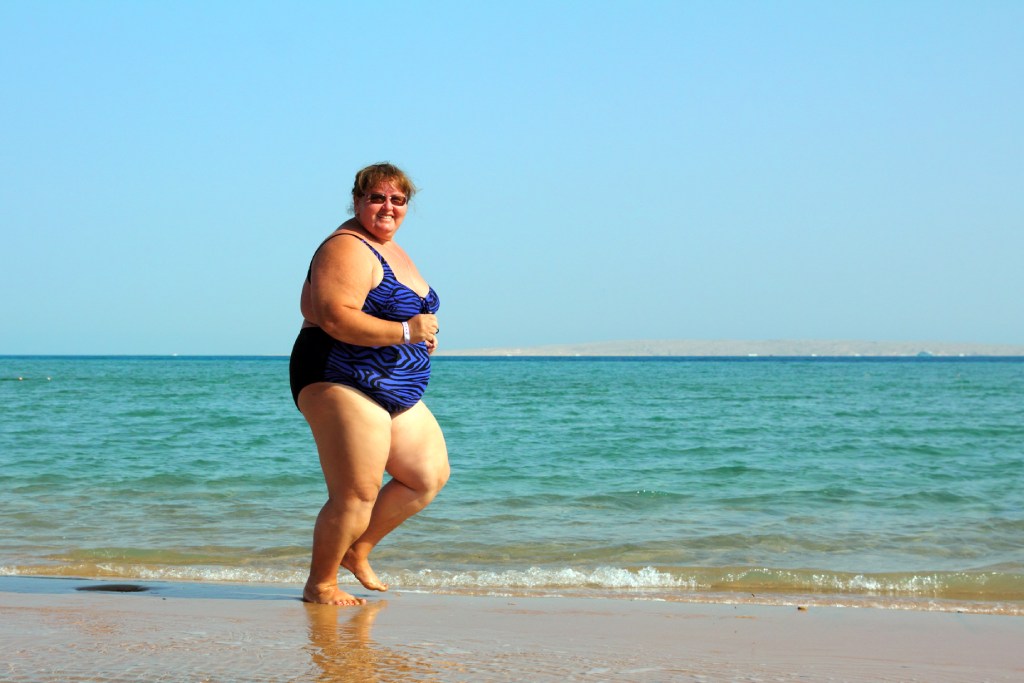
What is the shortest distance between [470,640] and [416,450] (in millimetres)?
895

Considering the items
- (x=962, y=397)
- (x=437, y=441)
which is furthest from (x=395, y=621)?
(x=962, y=397)

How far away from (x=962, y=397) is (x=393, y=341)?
98.6ft

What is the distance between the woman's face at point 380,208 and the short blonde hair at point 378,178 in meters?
0.02

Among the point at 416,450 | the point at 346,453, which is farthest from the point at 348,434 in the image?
the point at 416,450

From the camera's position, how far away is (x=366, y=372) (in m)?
3.80

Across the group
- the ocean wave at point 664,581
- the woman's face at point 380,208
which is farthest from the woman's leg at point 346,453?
the ocean wave at point 664,581

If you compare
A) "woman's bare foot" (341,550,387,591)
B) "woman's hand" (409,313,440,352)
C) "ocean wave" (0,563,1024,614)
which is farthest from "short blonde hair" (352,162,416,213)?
"ocean wave" (0,563,1024,614)

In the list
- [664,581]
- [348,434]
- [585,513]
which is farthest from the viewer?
[585,513]

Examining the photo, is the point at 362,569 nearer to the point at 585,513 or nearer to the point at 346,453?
the point at 346,453

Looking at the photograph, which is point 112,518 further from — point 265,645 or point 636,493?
point 265,645

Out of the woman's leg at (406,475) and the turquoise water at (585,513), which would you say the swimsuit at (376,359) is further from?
the turquoise water at (585,513)

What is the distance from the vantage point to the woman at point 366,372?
3736 millimetres

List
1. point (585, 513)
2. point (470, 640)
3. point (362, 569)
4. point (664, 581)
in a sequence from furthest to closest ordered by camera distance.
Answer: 1. point (585, 513)
2. point (664, 581)
3. point (362, 569)
4. point (470, 640)

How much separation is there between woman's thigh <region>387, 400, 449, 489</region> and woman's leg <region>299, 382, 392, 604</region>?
2.6 inches
